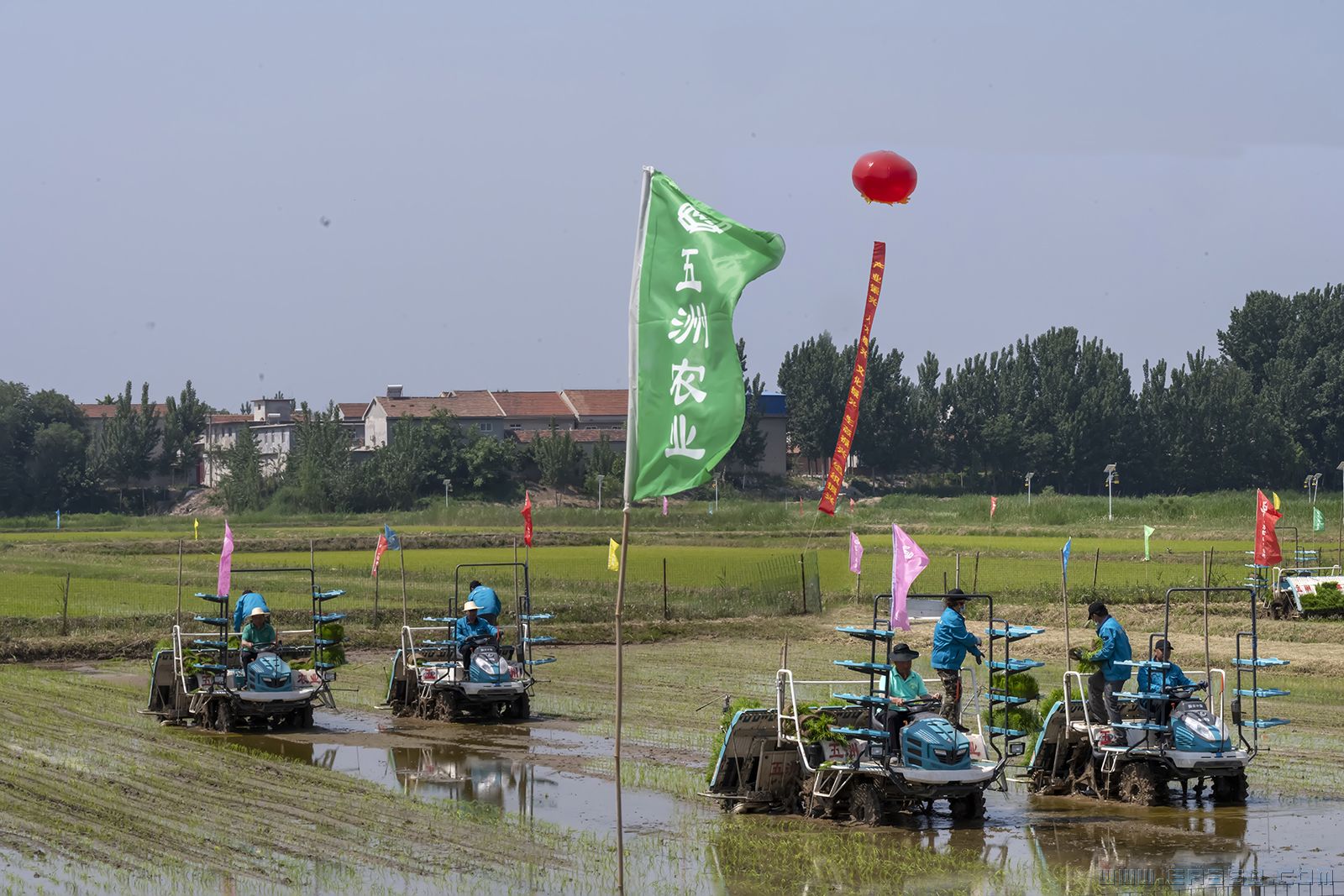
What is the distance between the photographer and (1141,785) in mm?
15562

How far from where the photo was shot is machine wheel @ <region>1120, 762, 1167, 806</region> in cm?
1548

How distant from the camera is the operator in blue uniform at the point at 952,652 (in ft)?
48.9

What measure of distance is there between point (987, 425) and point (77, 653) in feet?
294

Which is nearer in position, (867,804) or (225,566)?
(867,804)

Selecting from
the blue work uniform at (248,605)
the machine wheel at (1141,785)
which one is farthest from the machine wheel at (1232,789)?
the blue work uniform at (248,605)

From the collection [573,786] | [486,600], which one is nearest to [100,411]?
[486,600]

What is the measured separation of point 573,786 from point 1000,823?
4518 millimetres

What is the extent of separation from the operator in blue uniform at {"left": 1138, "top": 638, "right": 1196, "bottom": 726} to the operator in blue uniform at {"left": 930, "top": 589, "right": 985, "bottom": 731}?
68.8 inches

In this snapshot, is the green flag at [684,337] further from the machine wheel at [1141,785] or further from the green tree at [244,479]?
the green tree at [244,479]

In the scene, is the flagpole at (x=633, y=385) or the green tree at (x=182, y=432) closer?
the flagpole at (x=633, y=385)

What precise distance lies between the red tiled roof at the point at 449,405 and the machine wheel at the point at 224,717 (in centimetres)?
9521

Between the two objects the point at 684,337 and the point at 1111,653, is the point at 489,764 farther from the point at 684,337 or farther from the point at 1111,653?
the point at 684,337

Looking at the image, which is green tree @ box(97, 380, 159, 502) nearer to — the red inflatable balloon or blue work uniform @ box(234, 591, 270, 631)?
blue work uniform @ box(234, 591, 270, 631)

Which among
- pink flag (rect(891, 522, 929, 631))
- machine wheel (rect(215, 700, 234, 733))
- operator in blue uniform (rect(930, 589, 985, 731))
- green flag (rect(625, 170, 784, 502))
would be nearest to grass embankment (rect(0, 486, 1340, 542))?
machine wheel (rect(215, 700, 234, 733))
